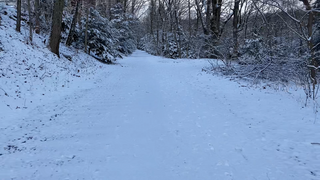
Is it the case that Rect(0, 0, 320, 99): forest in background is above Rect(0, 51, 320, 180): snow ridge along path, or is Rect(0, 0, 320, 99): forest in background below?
above

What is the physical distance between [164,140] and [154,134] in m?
0.31

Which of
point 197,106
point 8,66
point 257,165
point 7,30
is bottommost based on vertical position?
point 257,165

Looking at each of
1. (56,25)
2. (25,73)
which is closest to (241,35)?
(56,25)

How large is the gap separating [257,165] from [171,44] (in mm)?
35038

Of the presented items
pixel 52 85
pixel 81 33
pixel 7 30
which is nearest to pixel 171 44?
pixel 81 33

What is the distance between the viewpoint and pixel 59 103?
19.6 feet

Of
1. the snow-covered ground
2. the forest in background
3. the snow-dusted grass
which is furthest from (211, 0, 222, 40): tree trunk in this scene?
the snow-dusted grass

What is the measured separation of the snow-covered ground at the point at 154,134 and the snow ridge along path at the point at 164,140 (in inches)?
0.6

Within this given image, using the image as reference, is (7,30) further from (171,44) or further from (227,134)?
(171,44)

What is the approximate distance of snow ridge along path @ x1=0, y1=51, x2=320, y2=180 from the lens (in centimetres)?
278

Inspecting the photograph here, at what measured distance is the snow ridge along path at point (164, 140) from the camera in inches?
109

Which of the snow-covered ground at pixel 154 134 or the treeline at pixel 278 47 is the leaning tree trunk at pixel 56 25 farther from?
the treeline at pixel 278 47

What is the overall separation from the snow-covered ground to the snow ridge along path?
1 centimetres

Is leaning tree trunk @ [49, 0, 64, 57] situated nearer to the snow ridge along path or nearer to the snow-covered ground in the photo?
the snow-covered ground
